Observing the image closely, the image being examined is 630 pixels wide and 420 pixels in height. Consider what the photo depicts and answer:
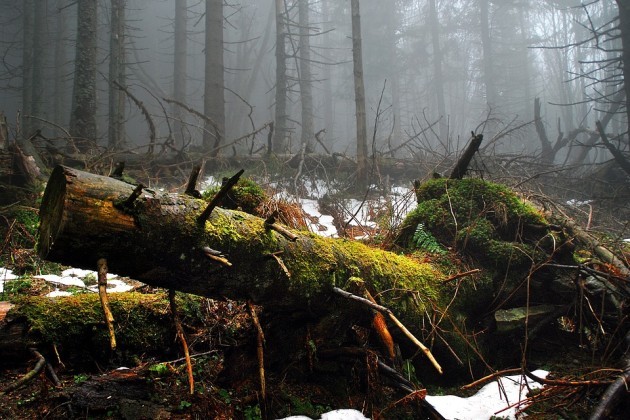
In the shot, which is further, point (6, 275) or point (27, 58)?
point (27, 58)

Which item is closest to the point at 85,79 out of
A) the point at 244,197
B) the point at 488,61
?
the point at 244,197

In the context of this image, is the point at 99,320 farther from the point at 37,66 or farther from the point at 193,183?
the point at 37,66

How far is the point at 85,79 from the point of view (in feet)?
27.8

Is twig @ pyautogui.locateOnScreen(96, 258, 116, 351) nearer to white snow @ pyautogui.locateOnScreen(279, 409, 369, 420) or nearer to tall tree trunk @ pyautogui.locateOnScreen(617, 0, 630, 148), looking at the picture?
white snow @ pyautogui.locateOnScreen(279, 409, 369, 420)

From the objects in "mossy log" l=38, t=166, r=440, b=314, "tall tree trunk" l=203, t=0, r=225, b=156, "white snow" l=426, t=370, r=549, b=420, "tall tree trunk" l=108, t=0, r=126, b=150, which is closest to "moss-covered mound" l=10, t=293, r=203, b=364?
"mossy log" l=38, t=166, r=440, b=314

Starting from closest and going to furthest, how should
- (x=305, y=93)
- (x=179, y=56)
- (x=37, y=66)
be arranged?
(x=305, y=93), (x=37, y=66), (x=179, y=56)

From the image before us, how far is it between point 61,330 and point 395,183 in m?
8.28

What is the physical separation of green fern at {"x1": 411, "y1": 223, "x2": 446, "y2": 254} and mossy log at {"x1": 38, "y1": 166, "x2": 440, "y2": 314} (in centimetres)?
94

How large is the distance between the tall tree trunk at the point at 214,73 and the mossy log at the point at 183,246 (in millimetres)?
8386

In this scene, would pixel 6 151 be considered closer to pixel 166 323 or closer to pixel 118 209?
pixel 166 323

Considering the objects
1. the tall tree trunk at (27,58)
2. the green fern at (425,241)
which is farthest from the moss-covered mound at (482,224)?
the tall tree trunk at (27,58)

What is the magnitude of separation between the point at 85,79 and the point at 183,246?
9176 millimetres

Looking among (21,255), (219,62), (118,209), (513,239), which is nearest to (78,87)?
(219,62)

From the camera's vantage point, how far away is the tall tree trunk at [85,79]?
8336 mm
